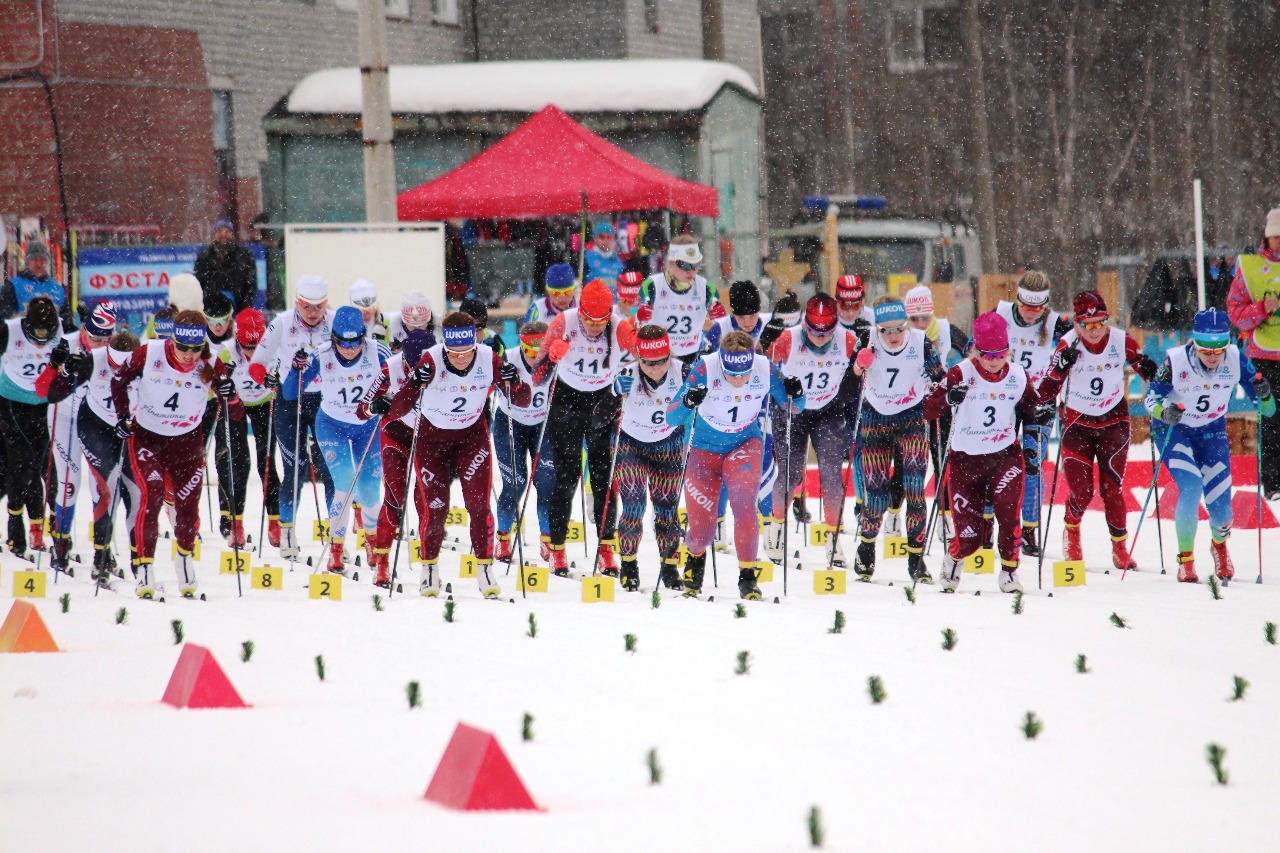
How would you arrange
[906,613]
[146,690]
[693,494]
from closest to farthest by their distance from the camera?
[146,690], [906,613], [693,494]

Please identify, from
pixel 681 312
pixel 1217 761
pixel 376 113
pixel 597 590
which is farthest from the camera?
pixel 376 113

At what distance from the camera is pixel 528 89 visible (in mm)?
19625

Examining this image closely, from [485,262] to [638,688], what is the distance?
542 inches

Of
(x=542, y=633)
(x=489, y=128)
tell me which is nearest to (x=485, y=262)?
(x=489, y=128)

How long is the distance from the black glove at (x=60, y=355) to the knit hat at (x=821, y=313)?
174 inches

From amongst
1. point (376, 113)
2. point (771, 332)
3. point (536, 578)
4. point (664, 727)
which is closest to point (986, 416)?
point (771, 332)

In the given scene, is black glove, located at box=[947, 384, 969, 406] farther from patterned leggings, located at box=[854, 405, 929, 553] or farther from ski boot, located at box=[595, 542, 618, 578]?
ski boot, located at box=[595, 542, 618, 578]

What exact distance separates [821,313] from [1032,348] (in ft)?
4.76

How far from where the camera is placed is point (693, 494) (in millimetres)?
8961

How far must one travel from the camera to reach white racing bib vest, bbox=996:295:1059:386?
10.3 m

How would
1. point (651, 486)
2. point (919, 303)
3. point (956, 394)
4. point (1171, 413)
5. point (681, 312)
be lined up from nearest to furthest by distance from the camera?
1. point (956, 394)
2. point (651, 486)
3. point (1171, 413)
4. point (919, 303)
5. point (681, 312)

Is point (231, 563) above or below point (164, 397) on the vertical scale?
below

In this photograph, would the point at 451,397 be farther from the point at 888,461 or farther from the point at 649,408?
the point at 888,461

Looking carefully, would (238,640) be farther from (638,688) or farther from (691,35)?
(691,35)
